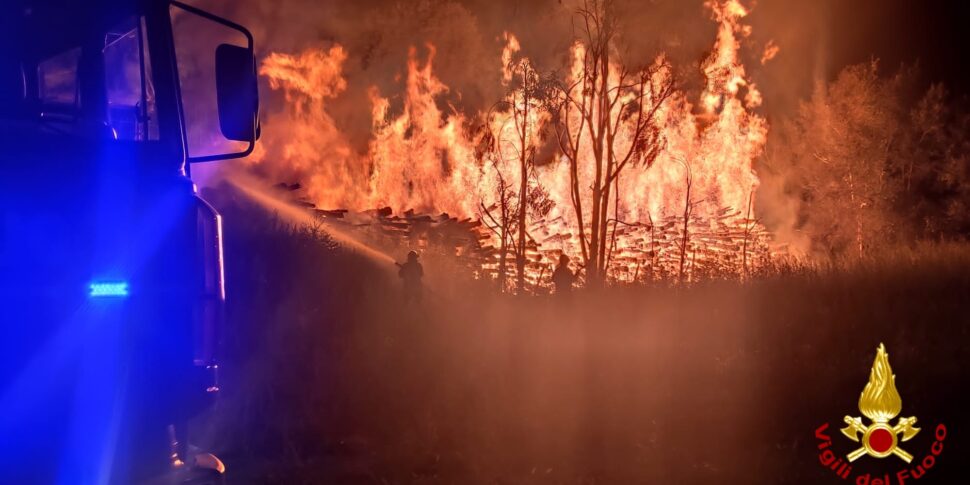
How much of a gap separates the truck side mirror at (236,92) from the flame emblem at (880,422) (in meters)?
5.21

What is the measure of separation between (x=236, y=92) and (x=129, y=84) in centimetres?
70

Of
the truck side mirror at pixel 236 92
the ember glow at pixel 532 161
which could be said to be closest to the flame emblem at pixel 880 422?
the truck side mirror at pixel 236 92

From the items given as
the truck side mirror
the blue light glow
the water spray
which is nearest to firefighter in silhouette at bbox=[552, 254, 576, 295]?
the water spray

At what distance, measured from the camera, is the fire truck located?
117 inches

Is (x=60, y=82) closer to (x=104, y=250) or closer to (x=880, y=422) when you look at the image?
(x=104, y=250)

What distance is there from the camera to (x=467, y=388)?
8.15 meters

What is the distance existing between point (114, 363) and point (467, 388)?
17.5ft

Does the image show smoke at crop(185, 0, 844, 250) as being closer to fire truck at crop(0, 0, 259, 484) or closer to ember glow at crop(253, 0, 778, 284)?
ember glow at crop(253, 0, 778, 284)

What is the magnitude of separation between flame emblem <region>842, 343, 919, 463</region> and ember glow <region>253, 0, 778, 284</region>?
8.36 metres

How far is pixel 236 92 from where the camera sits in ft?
12.6

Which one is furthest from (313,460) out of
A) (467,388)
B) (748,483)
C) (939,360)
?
(939,360)

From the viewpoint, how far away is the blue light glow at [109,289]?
3.13 meters

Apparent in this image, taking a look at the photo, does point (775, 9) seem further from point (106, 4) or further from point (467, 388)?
point (106, 4)

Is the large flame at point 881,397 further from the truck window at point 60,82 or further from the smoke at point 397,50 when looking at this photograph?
the smoke at point 397,50
